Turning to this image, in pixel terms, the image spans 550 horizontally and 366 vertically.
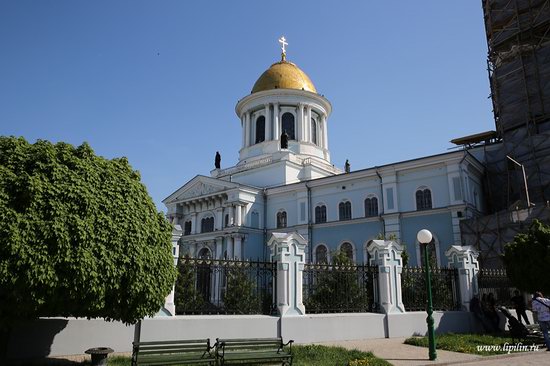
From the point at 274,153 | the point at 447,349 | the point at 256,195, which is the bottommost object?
the point at 447,349

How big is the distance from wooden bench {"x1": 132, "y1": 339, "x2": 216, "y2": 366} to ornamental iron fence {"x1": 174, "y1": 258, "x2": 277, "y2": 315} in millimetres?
2669

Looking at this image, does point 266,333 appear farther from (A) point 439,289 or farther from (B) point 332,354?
(A) point 439,289

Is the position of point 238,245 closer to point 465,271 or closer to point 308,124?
point 308,124

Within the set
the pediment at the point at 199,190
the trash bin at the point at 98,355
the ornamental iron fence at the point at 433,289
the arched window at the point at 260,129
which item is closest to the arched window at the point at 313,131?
the arched window at the point at 260,129

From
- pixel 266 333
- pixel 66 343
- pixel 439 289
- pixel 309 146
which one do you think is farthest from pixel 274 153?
pixel 66 343

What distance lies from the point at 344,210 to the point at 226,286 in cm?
1879

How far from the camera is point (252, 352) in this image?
8.92 metres

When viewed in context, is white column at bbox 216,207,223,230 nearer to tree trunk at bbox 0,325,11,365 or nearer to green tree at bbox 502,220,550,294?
green tree at bbox 502,220,550,294

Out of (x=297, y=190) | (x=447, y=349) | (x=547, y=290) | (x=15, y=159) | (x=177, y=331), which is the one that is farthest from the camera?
(x=297, y=190)

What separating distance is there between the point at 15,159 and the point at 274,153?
3001 cm

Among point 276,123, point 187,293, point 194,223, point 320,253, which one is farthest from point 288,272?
point 276,123

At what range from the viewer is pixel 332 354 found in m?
10.3

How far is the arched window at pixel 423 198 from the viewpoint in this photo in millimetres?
27469

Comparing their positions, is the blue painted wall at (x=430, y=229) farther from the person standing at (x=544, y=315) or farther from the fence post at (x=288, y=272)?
the fence post at (x=288, y=272)
